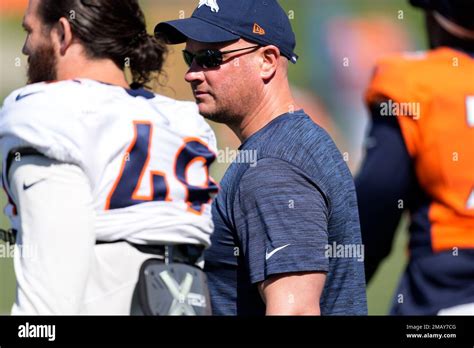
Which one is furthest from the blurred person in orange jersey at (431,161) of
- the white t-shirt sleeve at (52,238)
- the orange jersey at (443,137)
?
the white t-shirt sleeve at (52,238)

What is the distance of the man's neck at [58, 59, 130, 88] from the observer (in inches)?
104

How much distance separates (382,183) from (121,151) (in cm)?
117

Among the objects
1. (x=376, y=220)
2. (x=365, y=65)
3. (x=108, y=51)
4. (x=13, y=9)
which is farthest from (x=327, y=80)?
(x=108, y=51)

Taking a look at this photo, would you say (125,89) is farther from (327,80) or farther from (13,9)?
(13,9)

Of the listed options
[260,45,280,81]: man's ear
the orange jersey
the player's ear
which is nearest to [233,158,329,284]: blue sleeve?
[260,45,280,81]: man's ear

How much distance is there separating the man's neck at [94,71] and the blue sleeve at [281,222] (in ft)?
1.61

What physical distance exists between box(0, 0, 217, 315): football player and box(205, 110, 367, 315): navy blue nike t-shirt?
0.08m

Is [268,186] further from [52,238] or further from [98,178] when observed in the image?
[52,238]

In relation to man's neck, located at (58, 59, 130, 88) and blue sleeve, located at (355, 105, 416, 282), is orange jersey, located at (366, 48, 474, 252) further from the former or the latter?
man's neck, located at (58, 59, 130, 88)

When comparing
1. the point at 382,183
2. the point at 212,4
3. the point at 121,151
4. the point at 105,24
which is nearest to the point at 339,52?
the point at 382,183

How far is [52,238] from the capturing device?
2338 mm

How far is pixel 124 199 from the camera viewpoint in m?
2.46

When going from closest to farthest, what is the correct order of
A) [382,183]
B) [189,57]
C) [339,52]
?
[189,57] < [382,183] < [339,52]

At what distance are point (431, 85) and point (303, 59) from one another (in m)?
6.70
